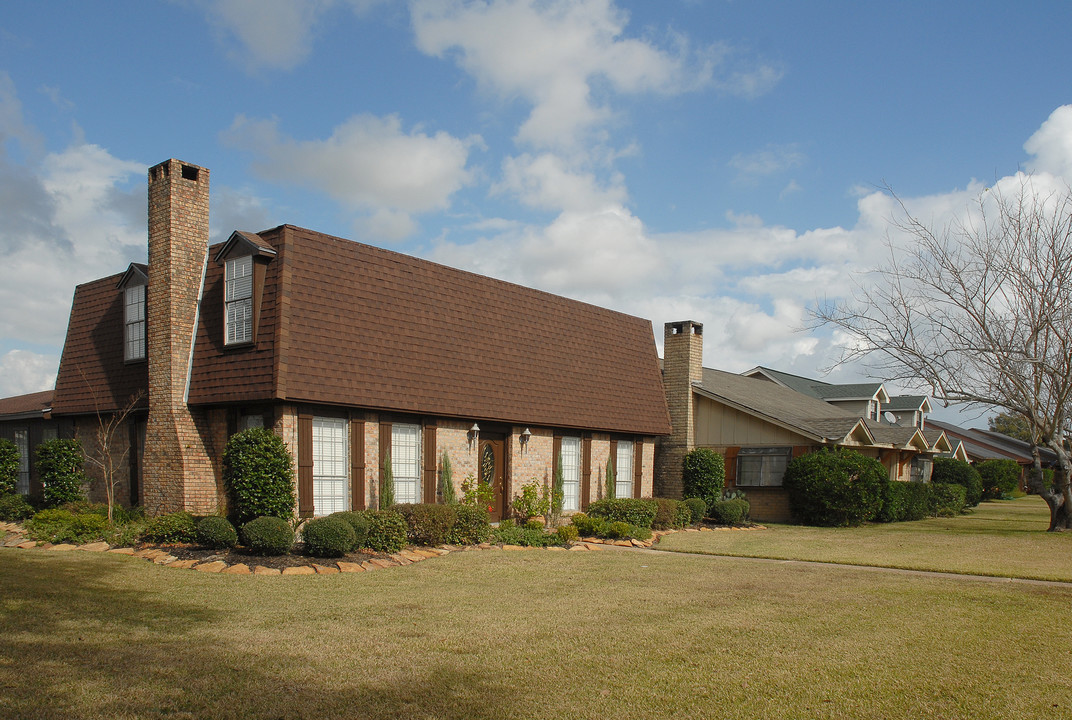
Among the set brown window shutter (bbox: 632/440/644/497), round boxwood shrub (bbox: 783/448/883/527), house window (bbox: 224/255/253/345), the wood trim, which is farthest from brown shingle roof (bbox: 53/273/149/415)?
round boxwood shrub (bbox: 783/448/883/527)

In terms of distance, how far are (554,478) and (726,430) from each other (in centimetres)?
743

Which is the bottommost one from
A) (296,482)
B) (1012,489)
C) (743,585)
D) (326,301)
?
Answer: (1012,489)

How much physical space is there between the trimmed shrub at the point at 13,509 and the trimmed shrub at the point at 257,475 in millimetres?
7215

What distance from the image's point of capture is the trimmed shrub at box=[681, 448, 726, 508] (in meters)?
23.6

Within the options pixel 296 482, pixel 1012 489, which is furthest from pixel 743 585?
pixel 1012 489

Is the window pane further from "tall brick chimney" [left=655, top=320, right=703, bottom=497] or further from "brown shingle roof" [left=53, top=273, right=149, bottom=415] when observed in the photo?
"brown shingle roof" [left=53, top=273, right=149, bottom=415]

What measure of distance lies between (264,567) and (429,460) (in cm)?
540

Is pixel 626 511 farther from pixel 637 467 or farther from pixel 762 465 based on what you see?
pixel 762 465

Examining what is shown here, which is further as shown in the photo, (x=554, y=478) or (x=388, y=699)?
(x=554, y=478)

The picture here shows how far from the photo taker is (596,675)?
6.74m

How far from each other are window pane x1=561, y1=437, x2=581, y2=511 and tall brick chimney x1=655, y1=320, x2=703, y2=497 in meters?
4.44

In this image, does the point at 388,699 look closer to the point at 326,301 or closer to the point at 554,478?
the point at 326,301

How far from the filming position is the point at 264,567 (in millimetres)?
12297

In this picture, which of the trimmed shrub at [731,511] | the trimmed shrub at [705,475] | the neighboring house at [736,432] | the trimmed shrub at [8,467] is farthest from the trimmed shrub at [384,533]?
the neighboring house at [736,432]
